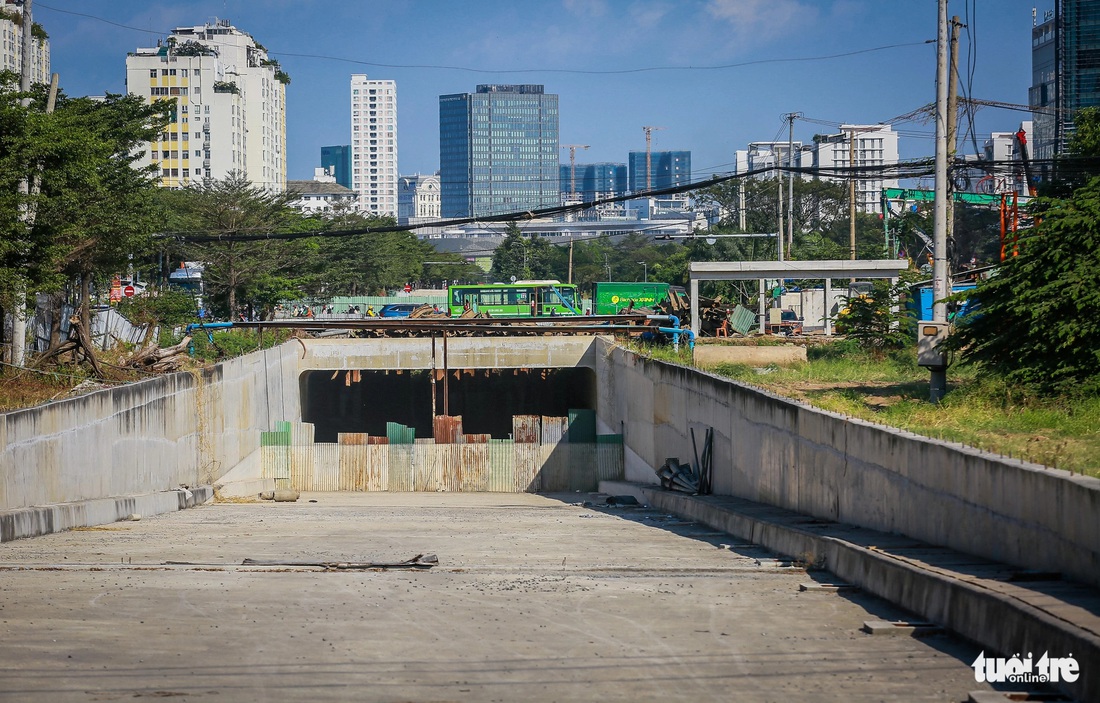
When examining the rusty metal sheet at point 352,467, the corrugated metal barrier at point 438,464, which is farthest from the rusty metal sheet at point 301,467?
the rusty metal sheet at point 352,467

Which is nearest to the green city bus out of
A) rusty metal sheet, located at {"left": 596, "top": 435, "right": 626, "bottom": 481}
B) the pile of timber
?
rusty metal sheet, located at {"left": 596, "top": 435, "right": 626, "bottom": 481}

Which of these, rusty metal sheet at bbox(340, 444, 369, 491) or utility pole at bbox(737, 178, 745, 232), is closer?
rusty metal sheet at bbox(340, 444, 369, 491)

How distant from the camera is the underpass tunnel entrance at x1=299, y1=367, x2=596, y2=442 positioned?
51.6m

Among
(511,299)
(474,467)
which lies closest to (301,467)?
(474,467)

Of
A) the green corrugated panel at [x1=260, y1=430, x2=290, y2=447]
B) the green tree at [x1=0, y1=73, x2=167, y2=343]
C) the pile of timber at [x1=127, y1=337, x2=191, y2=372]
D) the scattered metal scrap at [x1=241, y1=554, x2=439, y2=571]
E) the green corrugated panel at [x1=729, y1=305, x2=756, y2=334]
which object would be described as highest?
the green tree at [x1=0, y1=73, x2=167, y2=343]

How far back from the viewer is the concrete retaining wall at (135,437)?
51.6 feet

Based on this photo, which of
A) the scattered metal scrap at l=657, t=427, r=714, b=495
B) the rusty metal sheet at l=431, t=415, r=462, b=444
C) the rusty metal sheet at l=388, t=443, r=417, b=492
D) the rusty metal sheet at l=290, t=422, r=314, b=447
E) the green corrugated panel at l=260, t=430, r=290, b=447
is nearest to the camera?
the scattered metal scrap at l=657, t=427, r=714, b=495

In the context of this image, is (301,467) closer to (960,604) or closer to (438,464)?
(438,464)

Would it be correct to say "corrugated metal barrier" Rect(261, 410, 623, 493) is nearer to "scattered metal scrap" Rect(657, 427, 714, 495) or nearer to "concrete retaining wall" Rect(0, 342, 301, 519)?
"concrete retaining wall" Rect(0, 342, 301, 519)

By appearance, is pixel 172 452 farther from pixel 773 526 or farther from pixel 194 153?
pixel 194 153

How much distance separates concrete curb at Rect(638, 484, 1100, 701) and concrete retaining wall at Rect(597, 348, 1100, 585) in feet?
2.59

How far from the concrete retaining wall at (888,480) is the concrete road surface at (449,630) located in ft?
3.89

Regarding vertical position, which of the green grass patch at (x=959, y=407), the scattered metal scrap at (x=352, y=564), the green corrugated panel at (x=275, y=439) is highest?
the green grass patch at (x=959, y=407)

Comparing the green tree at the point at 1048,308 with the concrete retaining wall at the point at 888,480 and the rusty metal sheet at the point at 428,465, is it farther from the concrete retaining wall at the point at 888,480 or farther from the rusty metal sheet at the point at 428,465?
the rusty metal sheet at the point at 428,465
